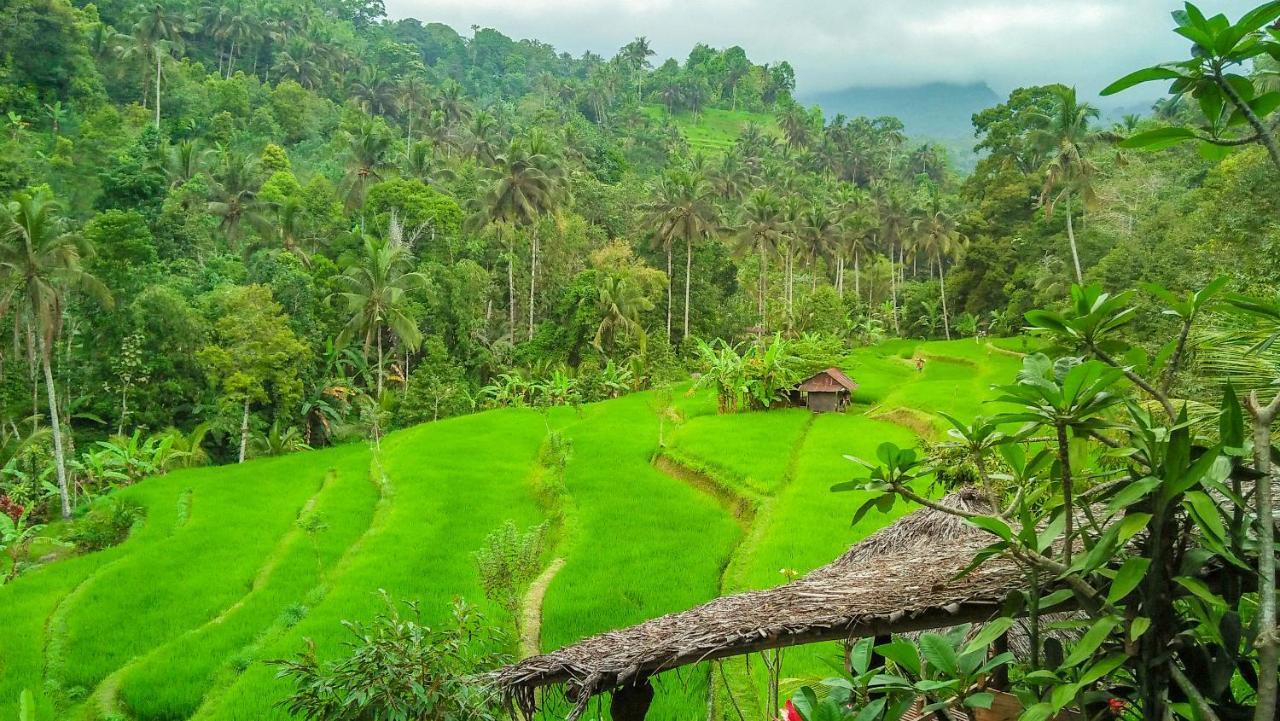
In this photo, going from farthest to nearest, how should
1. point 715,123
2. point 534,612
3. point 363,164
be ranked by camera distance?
point 715,123 → point 363,164 → point 534,612

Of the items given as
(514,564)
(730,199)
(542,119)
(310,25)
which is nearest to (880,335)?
(730,199)

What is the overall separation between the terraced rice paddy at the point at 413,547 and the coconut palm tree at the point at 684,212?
46.6 feet

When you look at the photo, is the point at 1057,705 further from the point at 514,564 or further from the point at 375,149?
the point at 375,149

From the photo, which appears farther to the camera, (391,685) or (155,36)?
(155,36)

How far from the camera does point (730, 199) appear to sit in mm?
52781

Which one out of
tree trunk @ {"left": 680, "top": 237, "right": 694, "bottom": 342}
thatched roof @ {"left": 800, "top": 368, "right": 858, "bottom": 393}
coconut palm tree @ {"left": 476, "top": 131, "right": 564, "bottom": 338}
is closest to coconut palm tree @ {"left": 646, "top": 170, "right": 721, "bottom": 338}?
tree trunk @ {"left": 680, "top": 237, "right": 694, "bottom": 342}

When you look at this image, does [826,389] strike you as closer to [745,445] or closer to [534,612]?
[745,445]

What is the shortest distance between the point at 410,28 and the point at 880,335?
80.1 metres

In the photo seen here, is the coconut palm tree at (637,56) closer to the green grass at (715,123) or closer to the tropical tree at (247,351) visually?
the green grass at (715,123)

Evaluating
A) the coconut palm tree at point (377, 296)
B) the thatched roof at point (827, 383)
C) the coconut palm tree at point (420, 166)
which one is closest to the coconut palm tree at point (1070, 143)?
the thatched roof at point (827, 383)

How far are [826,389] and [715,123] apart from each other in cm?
7139

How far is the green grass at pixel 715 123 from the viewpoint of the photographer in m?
83.8

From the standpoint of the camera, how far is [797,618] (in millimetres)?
3342

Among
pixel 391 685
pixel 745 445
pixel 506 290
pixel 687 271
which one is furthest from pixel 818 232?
pixel 391 685
